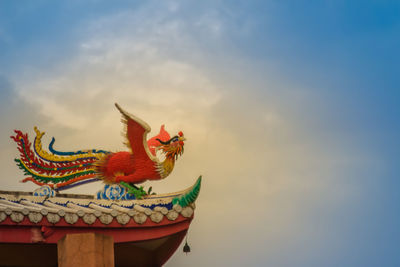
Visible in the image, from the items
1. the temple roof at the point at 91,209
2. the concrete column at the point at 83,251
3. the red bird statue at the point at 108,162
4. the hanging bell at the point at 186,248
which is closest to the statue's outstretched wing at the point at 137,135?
the red bird statue at the point at 108,162

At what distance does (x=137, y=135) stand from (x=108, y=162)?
2.71 feet

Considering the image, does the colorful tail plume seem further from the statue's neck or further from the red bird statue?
the statue's neck

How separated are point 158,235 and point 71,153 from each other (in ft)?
9.86

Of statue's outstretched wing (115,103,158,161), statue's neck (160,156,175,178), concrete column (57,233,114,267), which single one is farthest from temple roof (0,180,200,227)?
statue's outstretched wing (115,103,158,161)

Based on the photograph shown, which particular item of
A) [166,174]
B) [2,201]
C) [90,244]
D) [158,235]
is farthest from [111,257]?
[166,174]

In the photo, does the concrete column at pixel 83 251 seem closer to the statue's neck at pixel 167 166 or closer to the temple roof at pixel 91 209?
the temple roof at pixel 91 209

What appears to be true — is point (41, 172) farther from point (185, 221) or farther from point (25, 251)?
point (185, 221)

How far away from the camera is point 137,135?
39.3 feet

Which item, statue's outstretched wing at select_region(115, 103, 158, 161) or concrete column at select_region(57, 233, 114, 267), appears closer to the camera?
concrete column at select_region(57, 233, 114, 267)

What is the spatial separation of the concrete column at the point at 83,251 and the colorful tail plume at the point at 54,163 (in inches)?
110

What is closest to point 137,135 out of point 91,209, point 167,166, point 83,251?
point 167,166

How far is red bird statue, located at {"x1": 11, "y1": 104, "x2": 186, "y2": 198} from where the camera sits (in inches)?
474

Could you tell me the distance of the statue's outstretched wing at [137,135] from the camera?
1184 centimetres

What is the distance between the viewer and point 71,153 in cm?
1260
